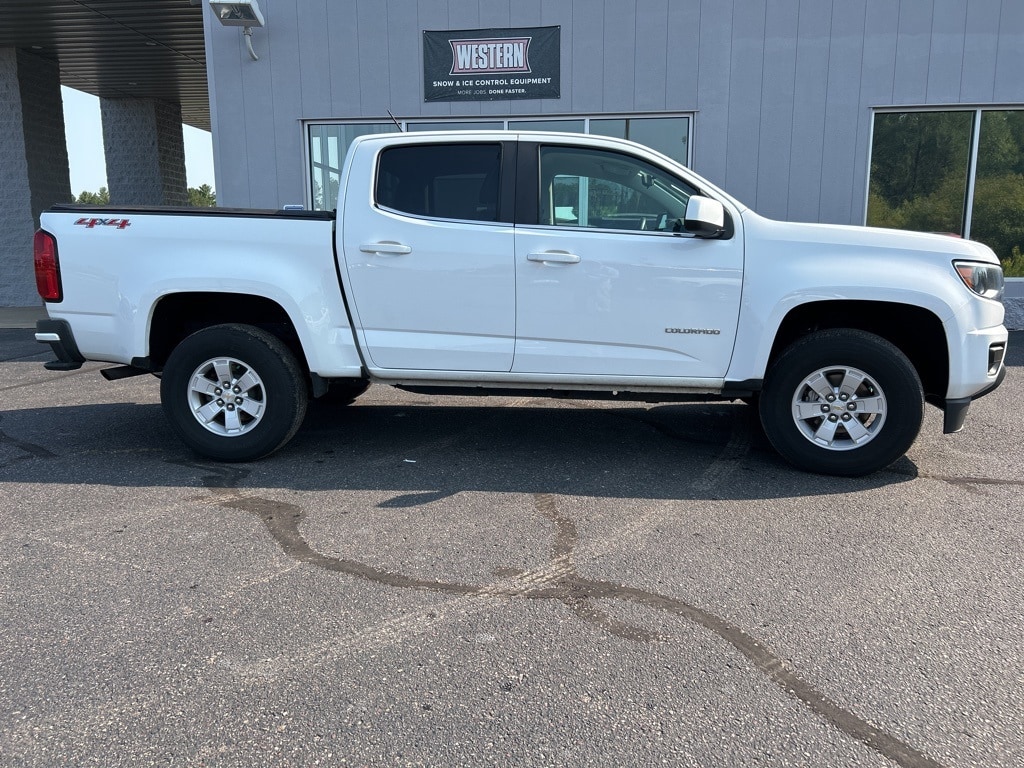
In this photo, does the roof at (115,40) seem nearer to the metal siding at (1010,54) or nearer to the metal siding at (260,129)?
the metal siding at (260,129)

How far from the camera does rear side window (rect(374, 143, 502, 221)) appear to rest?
4.88 m

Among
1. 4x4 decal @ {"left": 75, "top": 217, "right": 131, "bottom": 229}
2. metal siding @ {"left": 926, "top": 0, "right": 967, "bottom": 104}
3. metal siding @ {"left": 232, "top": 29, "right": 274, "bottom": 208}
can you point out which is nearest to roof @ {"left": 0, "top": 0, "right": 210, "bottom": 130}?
metal siding @ {"left": 232, "top": 29, "right": 274, "bottom": 208}

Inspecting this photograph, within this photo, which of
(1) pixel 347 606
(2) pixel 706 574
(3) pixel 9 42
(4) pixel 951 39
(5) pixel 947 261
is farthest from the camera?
(3) pixel 9 42

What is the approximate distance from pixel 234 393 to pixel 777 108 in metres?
7.69

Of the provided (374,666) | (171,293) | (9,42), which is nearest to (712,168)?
(171,293)

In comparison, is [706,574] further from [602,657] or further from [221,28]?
[221,28]

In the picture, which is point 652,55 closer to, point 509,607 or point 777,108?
point 777,108

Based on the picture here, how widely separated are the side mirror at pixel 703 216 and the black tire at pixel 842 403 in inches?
34.4

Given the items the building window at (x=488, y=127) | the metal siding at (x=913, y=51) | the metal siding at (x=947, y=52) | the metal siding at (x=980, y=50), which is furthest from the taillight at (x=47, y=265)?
the metal siding at (x=980, y=50)

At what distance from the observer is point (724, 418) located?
6.24 metres

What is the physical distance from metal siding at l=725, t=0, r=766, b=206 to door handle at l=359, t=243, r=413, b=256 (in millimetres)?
6339

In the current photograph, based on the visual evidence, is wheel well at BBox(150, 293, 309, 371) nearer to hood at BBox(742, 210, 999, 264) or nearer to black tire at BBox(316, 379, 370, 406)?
black tire at BBox(316, 379, 370, 406)

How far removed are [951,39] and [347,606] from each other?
33.1ft

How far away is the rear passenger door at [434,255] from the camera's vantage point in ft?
15.6
